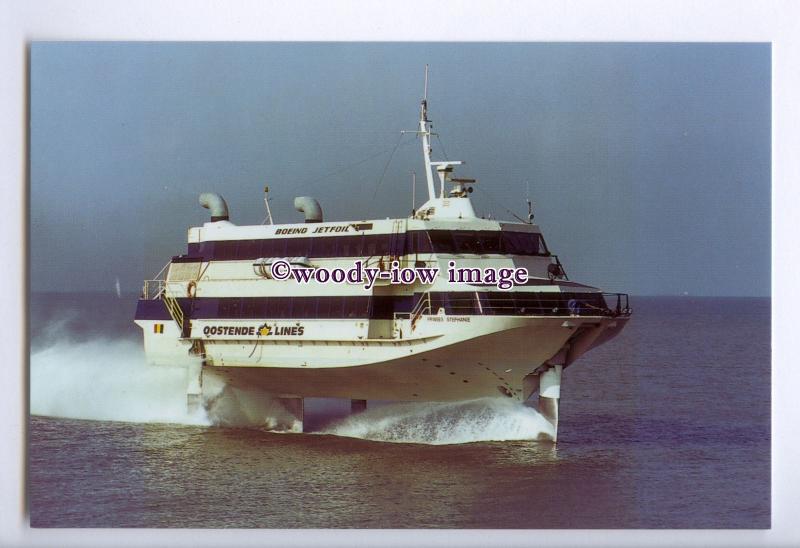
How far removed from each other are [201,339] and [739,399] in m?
16.5

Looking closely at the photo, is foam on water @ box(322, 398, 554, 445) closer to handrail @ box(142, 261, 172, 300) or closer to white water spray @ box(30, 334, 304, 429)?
white water spray @ box(30, 334, 304, 429)

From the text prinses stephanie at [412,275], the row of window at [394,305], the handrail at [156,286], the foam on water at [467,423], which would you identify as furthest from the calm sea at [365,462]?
the text prinses stephanie at [412,275]

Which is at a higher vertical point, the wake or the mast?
the mast

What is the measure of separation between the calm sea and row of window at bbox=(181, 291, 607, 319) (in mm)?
2181

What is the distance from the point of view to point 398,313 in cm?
2475

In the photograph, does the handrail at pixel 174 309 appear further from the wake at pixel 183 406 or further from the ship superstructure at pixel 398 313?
the wake at pixel 183 406

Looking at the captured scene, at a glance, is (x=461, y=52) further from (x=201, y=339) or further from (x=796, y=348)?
(x=201, y=339)

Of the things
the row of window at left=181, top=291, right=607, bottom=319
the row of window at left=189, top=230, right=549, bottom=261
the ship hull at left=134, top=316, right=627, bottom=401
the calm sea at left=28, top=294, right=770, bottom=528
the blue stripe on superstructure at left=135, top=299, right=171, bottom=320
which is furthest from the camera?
the blue stripe on superstructure at left=135, top=299, right=171, bottom=320

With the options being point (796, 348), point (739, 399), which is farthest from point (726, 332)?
point (796, 348)

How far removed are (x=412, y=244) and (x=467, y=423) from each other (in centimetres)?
358

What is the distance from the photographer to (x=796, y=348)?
20.4 meters

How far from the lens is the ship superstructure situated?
948 inches

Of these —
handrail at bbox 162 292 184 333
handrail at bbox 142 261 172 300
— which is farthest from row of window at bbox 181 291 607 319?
handrail at bbox 142 261 172 300

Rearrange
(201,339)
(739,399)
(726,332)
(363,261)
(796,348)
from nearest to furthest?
(796,348) → (363,261) → (201,339) → (739,399) → (726,332)
